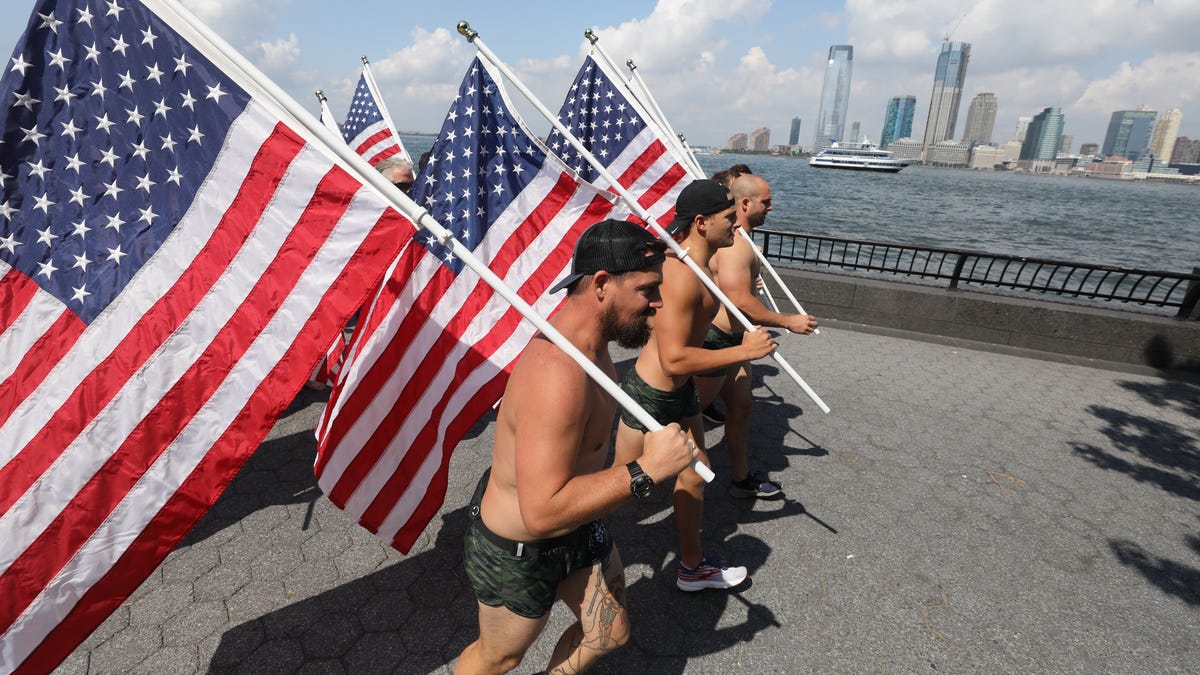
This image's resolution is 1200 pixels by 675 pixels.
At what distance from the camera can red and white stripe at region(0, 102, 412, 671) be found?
1.94 meters

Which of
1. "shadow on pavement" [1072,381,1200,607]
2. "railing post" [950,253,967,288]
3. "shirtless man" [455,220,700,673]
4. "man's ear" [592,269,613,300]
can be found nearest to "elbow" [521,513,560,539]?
"shirtless man" [455,220,700,673]

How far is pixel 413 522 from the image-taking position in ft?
10.6

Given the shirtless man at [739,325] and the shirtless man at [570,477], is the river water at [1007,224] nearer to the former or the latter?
the shirtless man at [739,325]

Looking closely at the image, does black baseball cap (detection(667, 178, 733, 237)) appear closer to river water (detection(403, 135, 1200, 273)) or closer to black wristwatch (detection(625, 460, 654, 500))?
black wristwatch (detection(625, 460, 654, 500))

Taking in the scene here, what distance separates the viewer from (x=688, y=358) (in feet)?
10.6

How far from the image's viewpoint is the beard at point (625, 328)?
7.16 feet

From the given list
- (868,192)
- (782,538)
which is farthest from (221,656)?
(868,192)

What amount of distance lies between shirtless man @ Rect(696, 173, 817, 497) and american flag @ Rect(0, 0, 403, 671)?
260 cm

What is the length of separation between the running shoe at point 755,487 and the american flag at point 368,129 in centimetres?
544

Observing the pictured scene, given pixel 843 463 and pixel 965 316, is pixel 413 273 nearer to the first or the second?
pixel 843 463

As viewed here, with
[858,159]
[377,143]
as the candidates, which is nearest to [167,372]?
[377,143]

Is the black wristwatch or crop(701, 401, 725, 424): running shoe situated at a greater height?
the black wristwatch

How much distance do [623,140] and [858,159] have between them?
122 m

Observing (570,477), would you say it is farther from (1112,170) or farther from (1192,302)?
(1112,170)
